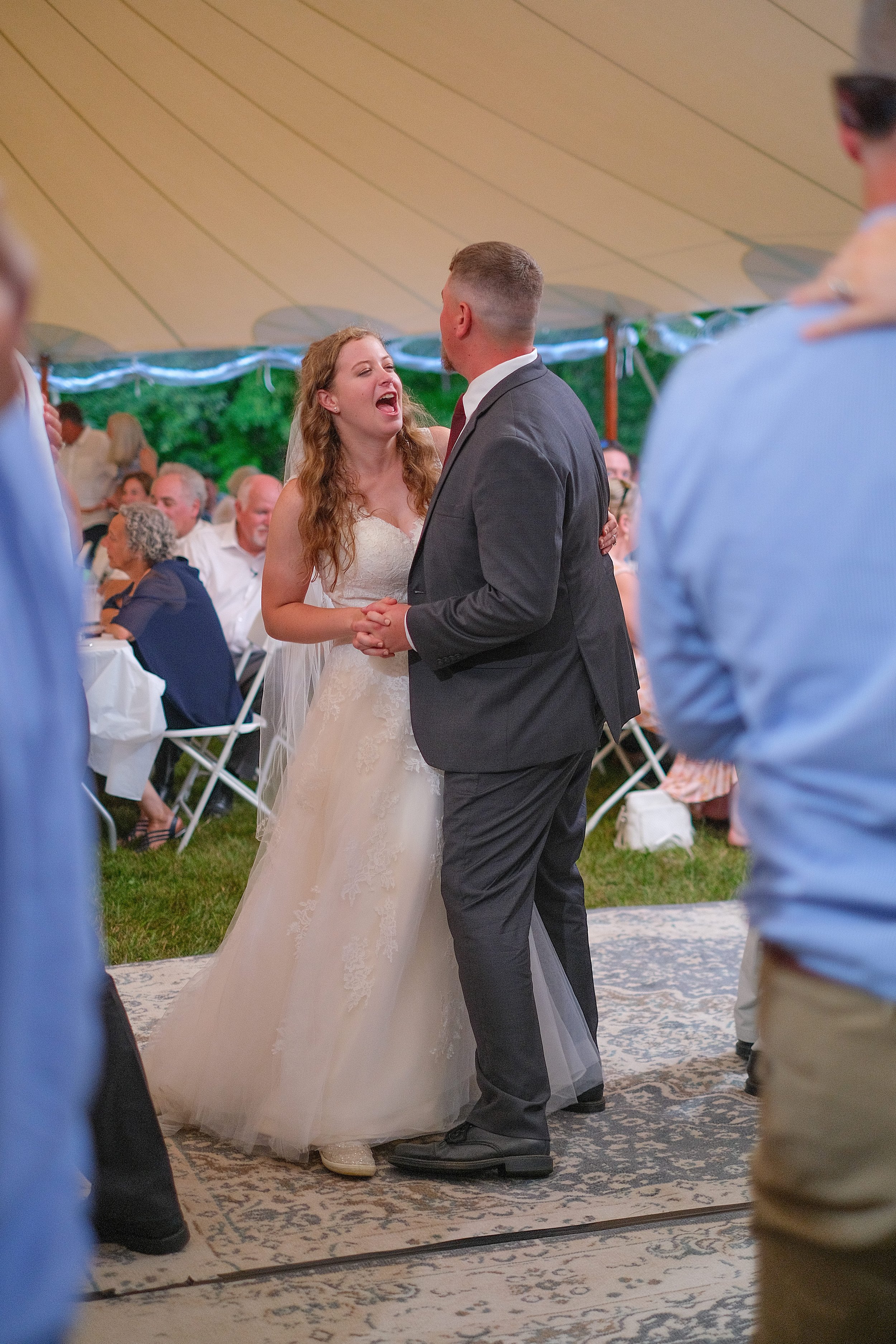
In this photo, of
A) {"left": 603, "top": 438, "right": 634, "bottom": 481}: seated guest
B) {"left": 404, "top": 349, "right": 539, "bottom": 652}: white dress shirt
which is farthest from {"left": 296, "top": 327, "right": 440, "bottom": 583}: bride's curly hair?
{"left": 603, "top": 438, "right": 634, "bottom": 481}: seated guest

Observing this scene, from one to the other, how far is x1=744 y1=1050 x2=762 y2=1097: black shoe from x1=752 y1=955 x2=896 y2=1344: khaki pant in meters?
2.03

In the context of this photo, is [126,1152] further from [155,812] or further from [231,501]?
[231,501]

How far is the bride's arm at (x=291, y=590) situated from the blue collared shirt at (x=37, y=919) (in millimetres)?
2027

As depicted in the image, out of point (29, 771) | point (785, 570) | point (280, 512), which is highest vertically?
point (280, 512)

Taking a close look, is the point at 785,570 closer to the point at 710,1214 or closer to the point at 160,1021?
the point at 710,1214

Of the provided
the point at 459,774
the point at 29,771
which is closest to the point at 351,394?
the point at 459,774

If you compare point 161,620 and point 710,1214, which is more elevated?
point 161,620

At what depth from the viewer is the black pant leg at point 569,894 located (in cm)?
309

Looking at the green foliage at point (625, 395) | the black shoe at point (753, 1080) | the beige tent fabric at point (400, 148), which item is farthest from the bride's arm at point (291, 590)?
the green foliage at point (625, 395)

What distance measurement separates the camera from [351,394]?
3.14 m

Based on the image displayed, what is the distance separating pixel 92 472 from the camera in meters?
9.67

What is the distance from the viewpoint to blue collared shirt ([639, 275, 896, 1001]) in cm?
110

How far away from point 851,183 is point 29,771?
7.24 meters

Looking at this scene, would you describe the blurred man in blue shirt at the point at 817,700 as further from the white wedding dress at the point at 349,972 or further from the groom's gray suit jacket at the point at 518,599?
the white wedding dress at the point at 349,972
